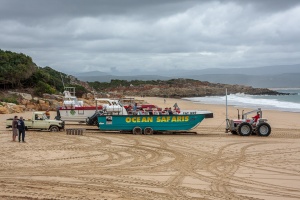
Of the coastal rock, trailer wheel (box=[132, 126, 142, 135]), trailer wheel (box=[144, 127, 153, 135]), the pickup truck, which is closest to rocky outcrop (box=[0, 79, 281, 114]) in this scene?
the coastal rock

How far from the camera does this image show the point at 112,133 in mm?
22344

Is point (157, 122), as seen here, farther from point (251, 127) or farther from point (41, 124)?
point (41, 124)

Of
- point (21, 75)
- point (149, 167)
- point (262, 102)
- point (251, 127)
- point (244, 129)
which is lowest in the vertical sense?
point (149, 167)

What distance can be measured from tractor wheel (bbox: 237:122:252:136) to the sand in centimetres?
66

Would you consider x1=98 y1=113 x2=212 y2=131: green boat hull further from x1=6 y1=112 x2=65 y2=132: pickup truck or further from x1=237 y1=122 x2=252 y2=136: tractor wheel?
x1=6 y1=112 x2=65 y2=132: pickup truck

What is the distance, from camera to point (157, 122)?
852 inches

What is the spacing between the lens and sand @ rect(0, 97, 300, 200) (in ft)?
32.3

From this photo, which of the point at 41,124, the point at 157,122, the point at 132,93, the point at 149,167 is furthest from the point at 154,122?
the point at 132,93

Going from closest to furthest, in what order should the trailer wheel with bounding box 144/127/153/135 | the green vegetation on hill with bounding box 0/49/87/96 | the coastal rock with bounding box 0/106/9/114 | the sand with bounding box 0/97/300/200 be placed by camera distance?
the sand with bounding box 0/97/300/200, the trailer wheel with bounding box 144/127/153/135, the coastal rock with bounding box 0/106/9/114, the green vegetation on hill with bounding box 0/49/87/96

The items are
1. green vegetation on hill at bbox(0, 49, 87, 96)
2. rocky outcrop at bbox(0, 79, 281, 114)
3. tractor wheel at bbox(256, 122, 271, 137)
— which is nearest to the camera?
tractor wheel at bbox(256, 122, 271, 137)

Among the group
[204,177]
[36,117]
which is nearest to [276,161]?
[204,177]

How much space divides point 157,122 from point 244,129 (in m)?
4.47

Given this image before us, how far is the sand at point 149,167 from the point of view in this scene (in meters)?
9.84

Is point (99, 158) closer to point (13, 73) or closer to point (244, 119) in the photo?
point (244, 119)
